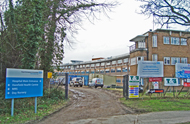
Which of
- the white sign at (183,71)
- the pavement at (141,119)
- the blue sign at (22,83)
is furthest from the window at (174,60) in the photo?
the blue sign at (22,83)

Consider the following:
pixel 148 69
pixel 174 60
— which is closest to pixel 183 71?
pixel 148 69

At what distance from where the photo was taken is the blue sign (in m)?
8.88

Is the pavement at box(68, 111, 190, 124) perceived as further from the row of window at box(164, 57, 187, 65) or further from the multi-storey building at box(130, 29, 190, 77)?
the row of window at box(164, 57, 187, 65)

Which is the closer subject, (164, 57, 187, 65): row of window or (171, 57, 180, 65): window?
(164, 57, 187, 65): row of window

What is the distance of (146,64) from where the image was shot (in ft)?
74.7

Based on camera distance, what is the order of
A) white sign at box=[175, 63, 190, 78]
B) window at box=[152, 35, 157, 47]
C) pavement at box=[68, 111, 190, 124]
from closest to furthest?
pavement at box=[68, 111, 190, 124] < white sign at box=[175, 63, 190, 78] < window at box=[152, 35, 157, 47]

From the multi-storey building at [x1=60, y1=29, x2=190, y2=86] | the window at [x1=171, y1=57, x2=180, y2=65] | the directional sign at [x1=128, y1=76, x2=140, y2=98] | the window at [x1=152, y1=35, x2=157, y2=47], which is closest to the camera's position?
the directional sign at [x1=128, y1=76, x2=140, y2=98]

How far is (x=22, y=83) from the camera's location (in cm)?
940

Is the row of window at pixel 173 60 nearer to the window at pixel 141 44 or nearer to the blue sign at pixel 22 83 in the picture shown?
the window at pixel 141 44

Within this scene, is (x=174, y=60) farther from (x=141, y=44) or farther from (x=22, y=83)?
(x=22, y=83)

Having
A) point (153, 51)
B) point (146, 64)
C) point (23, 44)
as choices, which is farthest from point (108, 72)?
point (23, 44)

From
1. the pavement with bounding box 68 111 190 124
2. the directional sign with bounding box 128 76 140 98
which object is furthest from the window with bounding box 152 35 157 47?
the pavement with bounding box 68 111 190 124

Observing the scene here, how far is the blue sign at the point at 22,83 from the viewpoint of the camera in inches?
350

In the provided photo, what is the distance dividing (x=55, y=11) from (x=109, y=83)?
25882 mm
